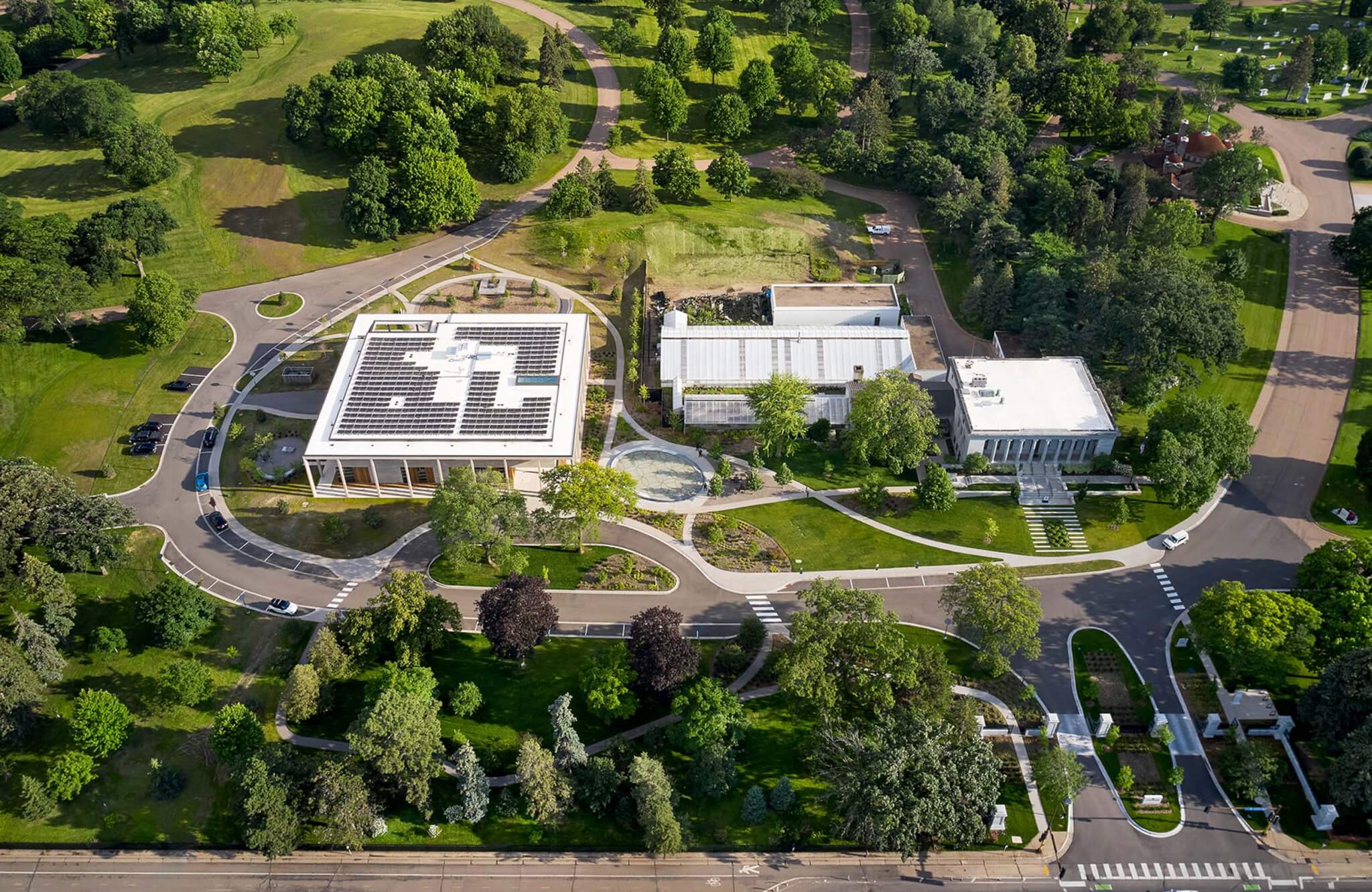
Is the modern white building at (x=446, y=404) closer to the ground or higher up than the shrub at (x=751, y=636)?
higher up

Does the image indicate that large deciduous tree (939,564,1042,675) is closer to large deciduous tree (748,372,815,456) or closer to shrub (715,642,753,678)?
shrub (715,642,753,678)

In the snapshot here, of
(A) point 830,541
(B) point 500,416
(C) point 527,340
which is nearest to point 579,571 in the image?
(B) point 500,416

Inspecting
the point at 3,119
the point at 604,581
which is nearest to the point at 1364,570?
the point at 604,581

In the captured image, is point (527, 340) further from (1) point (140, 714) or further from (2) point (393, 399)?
(1) point (140, 714)

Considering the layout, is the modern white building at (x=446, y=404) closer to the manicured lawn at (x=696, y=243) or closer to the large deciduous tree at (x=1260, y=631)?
the manicured lawn at (x=696, y=243)

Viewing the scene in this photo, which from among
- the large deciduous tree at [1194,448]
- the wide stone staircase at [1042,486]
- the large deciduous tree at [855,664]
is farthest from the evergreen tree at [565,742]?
the large deciduous tree at [1194,448]

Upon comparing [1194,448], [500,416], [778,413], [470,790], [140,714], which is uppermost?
[1194,448]
